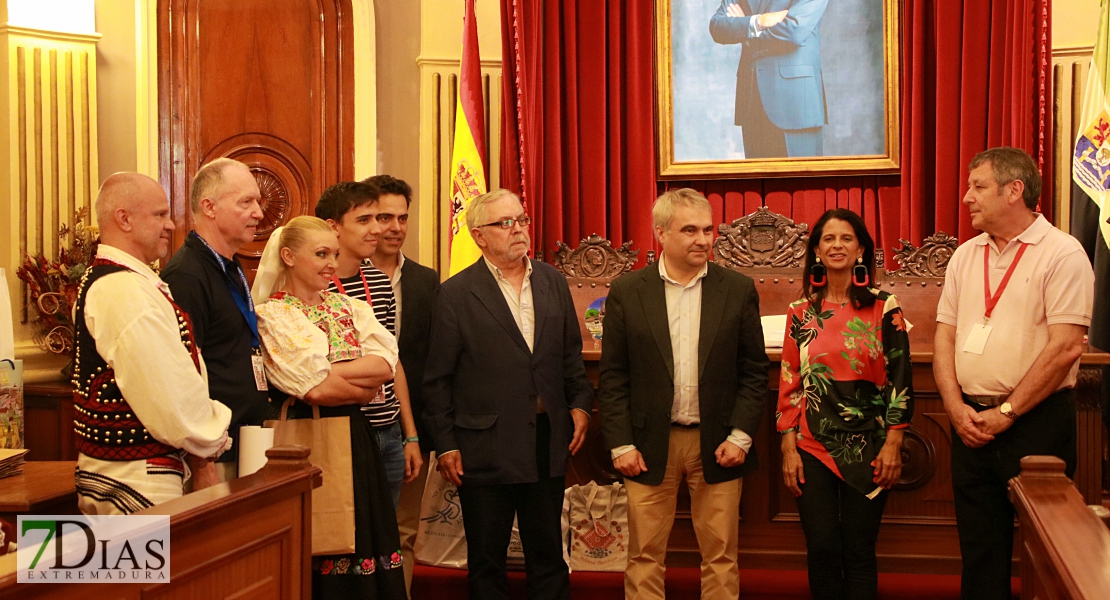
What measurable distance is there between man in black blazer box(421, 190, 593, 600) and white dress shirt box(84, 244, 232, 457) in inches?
35.9

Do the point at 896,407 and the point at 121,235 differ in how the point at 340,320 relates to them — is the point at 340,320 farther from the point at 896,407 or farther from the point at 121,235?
the point at 896,407

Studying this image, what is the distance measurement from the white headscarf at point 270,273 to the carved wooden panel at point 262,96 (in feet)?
9.33

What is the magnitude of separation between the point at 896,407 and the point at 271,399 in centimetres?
173

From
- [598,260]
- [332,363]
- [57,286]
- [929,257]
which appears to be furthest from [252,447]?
[57,286]

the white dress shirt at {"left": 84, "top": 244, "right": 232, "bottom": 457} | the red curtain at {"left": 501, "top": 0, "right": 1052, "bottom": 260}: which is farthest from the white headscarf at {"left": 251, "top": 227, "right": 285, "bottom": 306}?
the red curtain at {"left": 501, "top": 0, "right": 1052, "bottom": 260}

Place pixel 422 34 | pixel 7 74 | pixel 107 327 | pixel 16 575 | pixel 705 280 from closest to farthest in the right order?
pixel 16 575 → pixel 107 327 → pixel 705 280 → pixel 7 74 → pixel 422 34

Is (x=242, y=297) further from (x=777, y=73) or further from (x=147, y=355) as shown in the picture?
(x=777, y=73)

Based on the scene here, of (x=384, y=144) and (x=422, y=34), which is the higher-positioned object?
(x=422, y=34)

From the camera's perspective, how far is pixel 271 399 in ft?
8.29

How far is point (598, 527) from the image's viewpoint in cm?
332


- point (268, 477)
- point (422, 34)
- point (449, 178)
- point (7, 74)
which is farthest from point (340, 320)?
point (7, 74)

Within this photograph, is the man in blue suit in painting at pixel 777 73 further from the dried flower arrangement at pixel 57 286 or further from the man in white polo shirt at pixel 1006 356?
the dried flower arrangement at pixel 57 286

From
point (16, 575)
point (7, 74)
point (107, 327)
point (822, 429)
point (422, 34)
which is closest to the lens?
point (16, 575)

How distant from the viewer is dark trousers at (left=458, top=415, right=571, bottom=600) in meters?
2.85
